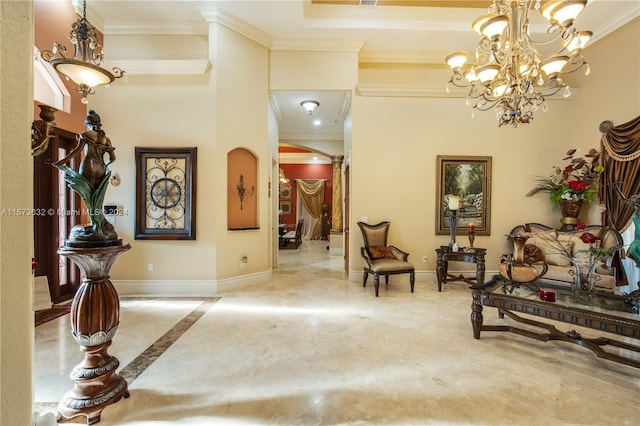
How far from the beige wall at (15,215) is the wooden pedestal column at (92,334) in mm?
1285

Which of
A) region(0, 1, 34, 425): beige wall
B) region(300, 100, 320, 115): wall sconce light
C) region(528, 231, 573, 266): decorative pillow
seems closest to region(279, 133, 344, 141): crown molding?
region(300, 100, 320, 115): wall sconce light

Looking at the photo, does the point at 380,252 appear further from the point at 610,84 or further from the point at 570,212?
the point at 610,84

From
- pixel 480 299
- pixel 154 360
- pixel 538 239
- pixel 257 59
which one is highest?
pixel 257 59

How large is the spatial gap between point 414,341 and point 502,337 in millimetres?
927

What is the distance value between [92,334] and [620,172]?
6.46 metres

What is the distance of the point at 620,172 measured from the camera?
13.8 ft

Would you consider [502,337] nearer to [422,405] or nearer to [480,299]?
[480,299]

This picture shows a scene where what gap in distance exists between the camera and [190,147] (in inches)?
176

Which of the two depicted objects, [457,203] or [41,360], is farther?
[457,203]

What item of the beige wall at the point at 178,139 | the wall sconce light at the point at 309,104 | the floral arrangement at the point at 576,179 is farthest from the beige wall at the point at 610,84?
the beige wall at the point at 178,139

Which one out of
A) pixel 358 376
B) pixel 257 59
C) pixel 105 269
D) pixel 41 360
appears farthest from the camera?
pixel 257 59

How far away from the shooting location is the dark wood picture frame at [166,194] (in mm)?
4434

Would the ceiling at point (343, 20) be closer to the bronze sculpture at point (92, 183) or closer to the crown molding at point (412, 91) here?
the crown molding at point (412, 91)

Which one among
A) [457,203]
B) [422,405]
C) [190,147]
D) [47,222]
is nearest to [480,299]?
[422,405]
